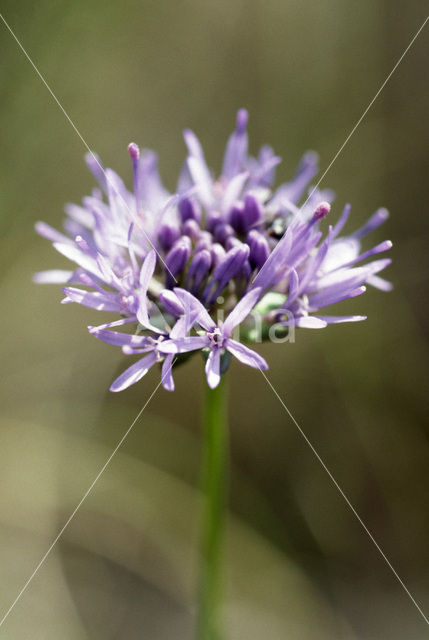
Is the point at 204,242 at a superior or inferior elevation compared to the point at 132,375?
superior

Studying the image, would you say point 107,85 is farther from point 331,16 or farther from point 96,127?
point 331,16

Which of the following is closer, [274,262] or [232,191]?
[274,262]

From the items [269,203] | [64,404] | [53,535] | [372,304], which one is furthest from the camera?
[372,304]

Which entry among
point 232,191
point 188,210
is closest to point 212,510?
point 188,210

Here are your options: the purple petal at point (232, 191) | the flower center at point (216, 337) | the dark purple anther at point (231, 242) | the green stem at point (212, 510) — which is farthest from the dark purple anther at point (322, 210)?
the green stem at point (212, 510)

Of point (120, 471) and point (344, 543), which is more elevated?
point (344, 543)

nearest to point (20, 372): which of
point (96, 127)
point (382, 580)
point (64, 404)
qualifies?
point (64, 404)

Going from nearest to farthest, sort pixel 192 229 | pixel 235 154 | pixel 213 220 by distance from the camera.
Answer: pixel 192 229, pixel 213 220, pixel 235 154

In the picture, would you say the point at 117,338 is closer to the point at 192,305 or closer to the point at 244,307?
the point at 192,305
